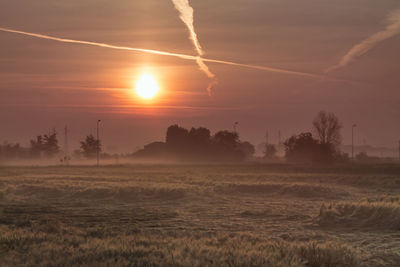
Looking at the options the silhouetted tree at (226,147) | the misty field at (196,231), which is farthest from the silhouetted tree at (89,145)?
the misty field at (196,231)

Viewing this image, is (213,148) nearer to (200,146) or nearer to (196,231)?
(200,146)

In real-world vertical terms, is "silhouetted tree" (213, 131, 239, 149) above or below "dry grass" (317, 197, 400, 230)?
above

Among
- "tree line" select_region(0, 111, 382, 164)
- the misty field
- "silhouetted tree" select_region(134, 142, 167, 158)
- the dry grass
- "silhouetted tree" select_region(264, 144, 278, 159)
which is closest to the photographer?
the misty field

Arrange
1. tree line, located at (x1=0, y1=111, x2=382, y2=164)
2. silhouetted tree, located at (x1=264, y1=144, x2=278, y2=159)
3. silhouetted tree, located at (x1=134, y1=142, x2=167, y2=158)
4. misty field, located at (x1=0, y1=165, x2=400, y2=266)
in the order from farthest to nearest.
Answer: silhouetted tree, located at (x1=264, y1=144, x2=278, y2=159), silhouetted tree, located at (x1=134, y1=142, x2=167, y2=158), tree line, located at (x1=0, y1=111, x2=382, y2=164), misty field, located at (x1=0, y1=165, x2=400, y2=266)

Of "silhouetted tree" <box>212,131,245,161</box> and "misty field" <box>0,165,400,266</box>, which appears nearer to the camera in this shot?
"misty field" <box>0,165,400,266</box>

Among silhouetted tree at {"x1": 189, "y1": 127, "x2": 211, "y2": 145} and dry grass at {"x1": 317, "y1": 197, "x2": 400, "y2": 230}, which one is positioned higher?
silhouetted tree at {"x1": 189, "y1": 127, "x2": 211, "y2": 145}

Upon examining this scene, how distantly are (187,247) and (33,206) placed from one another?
18.2 meters

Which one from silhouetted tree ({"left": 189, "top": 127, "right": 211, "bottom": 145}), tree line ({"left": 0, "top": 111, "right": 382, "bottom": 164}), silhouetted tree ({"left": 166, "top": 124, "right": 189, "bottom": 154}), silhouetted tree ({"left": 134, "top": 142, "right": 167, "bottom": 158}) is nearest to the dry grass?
tree line ({"left": 0, "top": 111, "right": 382, "bottom": 164})

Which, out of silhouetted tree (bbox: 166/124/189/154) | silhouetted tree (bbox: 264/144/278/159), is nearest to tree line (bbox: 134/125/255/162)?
silhouetted tree (bbox: 166/124/189/154)

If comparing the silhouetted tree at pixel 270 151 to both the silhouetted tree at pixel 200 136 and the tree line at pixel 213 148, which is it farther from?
the silhouetted tree at pixel 200 136

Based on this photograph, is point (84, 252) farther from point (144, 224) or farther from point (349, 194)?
point (349, 194)

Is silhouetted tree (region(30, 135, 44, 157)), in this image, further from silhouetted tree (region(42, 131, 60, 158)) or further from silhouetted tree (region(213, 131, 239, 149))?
silhouetted tree (region(213, 131, 239, 149))

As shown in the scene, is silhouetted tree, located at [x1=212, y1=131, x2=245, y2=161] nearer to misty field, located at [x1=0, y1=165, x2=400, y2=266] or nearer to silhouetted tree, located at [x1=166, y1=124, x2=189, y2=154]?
silhouetted tree, located at [x1=166, y1=124, x2=189, y2=154]

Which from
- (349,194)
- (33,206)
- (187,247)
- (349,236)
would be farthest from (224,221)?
(349,194)
